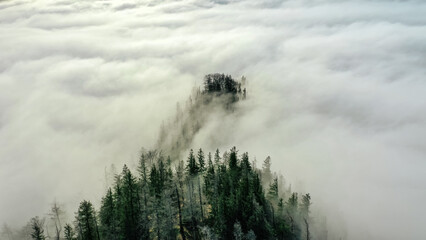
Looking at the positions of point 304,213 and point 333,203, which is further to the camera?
point 333,203

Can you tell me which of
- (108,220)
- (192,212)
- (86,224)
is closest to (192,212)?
(192,212)

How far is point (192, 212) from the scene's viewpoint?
95.7m

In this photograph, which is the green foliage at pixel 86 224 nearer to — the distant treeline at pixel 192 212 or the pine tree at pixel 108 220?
the distant treeline at pixel 192 212

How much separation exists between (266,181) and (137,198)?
55.4 m

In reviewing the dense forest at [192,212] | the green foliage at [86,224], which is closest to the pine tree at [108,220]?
the dense forest at [192,212]

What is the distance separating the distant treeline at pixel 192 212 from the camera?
278 feet

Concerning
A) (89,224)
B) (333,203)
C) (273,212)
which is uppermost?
(89,224)

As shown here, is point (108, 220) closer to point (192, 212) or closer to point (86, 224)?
point (86, 224)

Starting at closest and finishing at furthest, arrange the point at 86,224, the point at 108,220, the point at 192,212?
the point at 86,224
the point at 108,220
the point at 192,212

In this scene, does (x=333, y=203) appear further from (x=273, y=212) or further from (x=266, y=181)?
(x=273, y=212)

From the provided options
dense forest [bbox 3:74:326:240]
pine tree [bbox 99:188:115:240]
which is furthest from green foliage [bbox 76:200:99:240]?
pine tree [bbox 99:188:115:240]

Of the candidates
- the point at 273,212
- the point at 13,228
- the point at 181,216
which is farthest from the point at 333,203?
the point at 13,228

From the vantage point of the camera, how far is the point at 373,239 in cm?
18038

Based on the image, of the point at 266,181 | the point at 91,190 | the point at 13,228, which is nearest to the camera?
the point at 266,181
